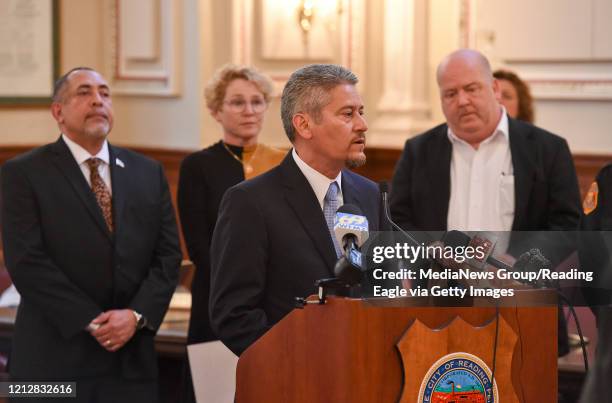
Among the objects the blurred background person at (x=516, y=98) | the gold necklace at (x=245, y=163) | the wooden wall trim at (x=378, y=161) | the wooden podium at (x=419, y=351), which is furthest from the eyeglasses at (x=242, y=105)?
the wooden wall trim at (x=378, y=161)

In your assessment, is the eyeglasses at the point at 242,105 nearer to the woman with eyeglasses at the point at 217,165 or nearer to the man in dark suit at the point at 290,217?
the woman with eyeglasses at the point at 217,165

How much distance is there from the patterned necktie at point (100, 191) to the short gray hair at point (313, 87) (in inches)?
42.5

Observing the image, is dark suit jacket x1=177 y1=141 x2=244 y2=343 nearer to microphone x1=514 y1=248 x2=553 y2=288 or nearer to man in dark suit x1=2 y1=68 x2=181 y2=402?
man in dark suit x1=2 y1=68 x2=181 y2=402

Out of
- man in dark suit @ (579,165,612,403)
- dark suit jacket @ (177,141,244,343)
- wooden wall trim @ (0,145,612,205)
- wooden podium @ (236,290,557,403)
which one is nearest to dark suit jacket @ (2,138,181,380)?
dark suit jacket @ (177,141,244,343)

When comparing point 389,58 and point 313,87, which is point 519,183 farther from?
point 389,58

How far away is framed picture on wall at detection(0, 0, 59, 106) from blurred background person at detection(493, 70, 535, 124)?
314 cm

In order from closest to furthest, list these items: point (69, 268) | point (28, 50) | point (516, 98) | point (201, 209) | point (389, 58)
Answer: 1. point (69, 268)
2. point (201, 209)
3. point (516, 98)
4. point (389, 58)
5. point (28, 50)

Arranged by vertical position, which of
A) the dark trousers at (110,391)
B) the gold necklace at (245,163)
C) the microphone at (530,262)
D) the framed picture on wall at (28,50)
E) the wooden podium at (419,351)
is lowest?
the dark trousers at (110,391)

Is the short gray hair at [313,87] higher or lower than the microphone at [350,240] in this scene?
higher

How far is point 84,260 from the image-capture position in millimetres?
3467

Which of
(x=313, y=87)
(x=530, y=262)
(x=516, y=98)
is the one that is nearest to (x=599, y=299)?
(x=530, y=262)

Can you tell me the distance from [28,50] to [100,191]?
328cm

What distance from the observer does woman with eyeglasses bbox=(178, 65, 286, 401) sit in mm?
3893

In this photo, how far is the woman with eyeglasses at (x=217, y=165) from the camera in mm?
3893
